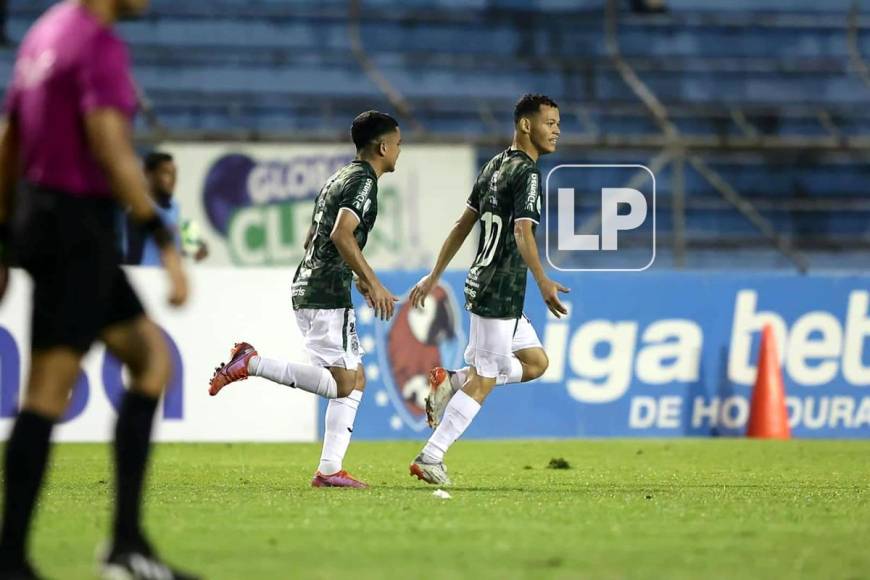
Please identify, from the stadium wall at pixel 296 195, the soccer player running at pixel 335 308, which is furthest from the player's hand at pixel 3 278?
the stadium wall at pixel 296 195

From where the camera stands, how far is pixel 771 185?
20438mm

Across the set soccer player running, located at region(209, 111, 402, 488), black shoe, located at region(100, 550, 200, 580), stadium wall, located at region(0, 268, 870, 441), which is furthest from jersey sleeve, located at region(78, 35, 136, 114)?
stadium wall, located at region(0, 268, 870, 441)

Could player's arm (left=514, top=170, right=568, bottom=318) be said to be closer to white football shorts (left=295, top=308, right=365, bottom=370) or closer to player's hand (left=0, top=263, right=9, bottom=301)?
white football shorts (left=295, top=308, right=365, bottom=370)

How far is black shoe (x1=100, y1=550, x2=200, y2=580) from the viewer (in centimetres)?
479

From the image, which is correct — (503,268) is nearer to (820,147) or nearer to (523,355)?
(523,355)

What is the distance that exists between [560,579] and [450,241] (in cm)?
447

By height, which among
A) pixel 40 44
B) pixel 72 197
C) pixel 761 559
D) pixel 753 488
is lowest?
pixel 753 488

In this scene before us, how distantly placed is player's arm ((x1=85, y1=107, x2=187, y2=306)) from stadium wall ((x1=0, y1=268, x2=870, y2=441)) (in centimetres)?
813

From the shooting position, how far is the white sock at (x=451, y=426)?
877cm

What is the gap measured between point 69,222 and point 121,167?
0.24 meters

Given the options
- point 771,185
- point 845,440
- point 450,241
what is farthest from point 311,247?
point 771,185

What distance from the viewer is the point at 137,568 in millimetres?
4809

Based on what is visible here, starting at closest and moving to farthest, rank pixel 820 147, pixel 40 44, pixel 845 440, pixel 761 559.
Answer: pixel 40 44 < pixel 761 559 < pixel 845 440 < pixel 820 147

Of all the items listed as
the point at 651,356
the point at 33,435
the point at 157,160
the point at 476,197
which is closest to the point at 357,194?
the point at 476,197
